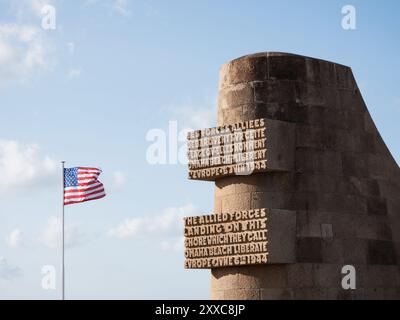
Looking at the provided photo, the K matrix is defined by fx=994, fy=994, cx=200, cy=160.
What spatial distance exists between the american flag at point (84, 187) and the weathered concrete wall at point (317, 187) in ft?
25.5

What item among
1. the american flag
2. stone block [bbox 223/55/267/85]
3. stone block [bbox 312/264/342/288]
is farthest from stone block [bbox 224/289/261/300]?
the american flag

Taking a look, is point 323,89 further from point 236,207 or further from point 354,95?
point 236,207

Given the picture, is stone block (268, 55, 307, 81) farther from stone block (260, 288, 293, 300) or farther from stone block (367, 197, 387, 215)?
stone block (260, 288, 293, 300)

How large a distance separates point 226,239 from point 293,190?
5.76ft

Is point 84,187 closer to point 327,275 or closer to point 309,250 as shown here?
point 309,250

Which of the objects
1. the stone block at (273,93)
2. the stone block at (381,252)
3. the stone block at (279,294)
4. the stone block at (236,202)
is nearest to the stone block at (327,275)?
the stone block at (279,294)

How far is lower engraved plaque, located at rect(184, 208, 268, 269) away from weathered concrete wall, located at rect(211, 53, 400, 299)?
1.03 ft

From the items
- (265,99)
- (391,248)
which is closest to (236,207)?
(265,99)

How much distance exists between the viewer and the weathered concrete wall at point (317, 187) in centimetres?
2081

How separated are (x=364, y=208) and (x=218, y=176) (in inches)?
131

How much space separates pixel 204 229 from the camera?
845 inches

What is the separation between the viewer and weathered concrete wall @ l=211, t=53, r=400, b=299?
20812 millimetres

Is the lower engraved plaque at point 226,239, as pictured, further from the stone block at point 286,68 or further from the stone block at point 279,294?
the stone block at point 286,68

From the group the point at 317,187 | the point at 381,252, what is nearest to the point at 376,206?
the point at 381,252
